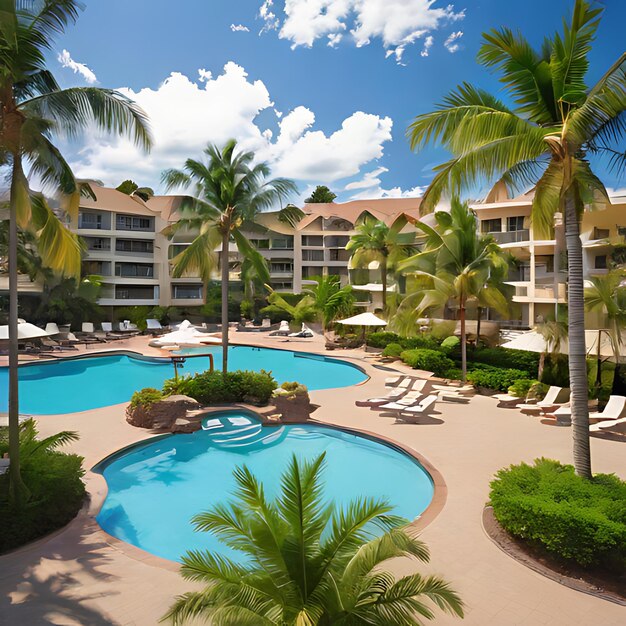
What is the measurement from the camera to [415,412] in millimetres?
14492

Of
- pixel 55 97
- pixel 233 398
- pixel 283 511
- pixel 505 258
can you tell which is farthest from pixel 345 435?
pixel 505 258

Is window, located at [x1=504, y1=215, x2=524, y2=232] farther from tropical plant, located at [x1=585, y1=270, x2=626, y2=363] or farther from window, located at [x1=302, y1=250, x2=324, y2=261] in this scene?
window, located at [x1=302, y1=250, x2=324, y2=261]

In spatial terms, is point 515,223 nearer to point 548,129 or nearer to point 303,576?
point 548,129

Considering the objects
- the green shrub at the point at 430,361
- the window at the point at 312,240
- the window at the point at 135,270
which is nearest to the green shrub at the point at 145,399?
the green shrub at the point at 430,361

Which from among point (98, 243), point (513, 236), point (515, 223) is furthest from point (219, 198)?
point (98, 243)

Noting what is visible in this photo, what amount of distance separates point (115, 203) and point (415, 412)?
127ft

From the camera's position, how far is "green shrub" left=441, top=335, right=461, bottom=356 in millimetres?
23328

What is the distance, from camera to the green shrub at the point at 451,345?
76.5 ft

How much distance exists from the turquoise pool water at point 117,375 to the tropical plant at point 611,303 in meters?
10.6

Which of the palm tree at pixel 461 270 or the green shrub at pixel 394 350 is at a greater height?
the palm tree at pixel 461 270

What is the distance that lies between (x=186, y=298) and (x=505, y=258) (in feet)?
107

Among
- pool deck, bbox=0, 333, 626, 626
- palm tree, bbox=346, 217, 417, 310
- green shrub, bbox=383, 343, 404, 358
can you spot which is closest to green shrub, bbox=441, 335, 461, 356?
green shrub, bbox=383, 343, 404, 358

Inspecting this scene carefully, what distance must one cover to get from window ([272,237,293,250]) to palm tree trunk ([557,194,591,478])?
44.3m

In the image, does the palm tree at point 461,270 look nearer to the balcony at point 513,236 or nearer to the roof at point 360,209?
the balcony at point 513,236
